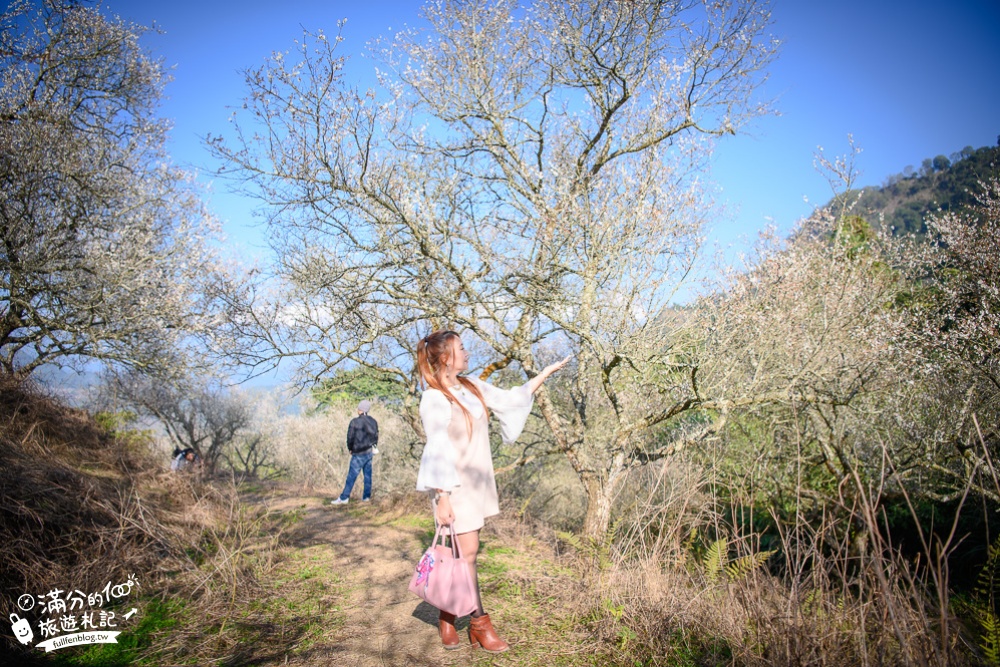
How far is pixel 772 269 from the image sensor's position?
8117mm

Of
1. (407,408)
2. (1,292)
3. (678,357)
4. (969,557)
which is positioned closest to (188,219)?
(1,292)

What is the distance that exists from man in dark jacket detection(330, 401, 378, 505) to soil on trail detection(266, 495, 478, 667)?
90 centimetres

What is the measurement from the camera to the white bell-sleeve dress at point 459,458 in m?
3.00

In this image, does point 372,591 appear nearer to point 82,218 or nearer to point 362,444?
point 362,444

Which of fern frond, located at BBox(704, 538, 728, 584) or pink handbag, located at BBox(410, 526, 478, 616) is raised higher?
pink handbag, located at BBox(410, 526, 478, 616)

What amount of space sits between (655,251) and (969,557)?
7770 mm

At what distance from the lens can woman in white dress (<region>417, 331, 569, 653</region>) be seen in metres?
3.04

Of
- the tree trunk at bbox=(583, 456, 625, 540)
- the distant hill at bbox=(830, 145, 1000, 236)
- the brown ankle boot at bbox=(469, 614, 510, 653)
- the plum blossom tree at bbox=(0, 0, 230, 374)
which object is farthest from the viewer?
the distant hill at bbox=(830, 145, 1000, 236)

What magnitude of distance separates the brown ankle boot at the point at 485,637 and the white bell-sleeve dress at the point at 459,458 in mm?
574

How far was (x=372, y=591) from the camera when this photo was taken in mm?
4531

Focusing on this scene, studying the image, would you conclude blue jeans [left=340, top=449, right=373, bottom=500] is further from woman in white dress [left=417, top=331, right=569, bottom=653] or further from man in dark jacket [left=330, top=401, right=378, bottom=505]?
woman in white dress [left=417, top=331, right=569, bottom=653]

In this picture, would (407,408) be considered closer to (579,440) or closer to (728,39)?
(579,440)

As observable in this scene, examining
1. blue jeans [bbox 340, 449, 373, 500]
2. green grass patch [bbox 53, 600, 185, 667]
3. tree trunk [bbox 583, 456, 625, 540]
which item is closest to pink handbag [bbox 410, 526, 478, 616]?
green grass patch [bbox 53, 600, 185, 667]

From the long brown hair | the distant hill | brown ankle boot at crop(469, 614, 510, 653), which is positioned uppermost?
the distant hill
